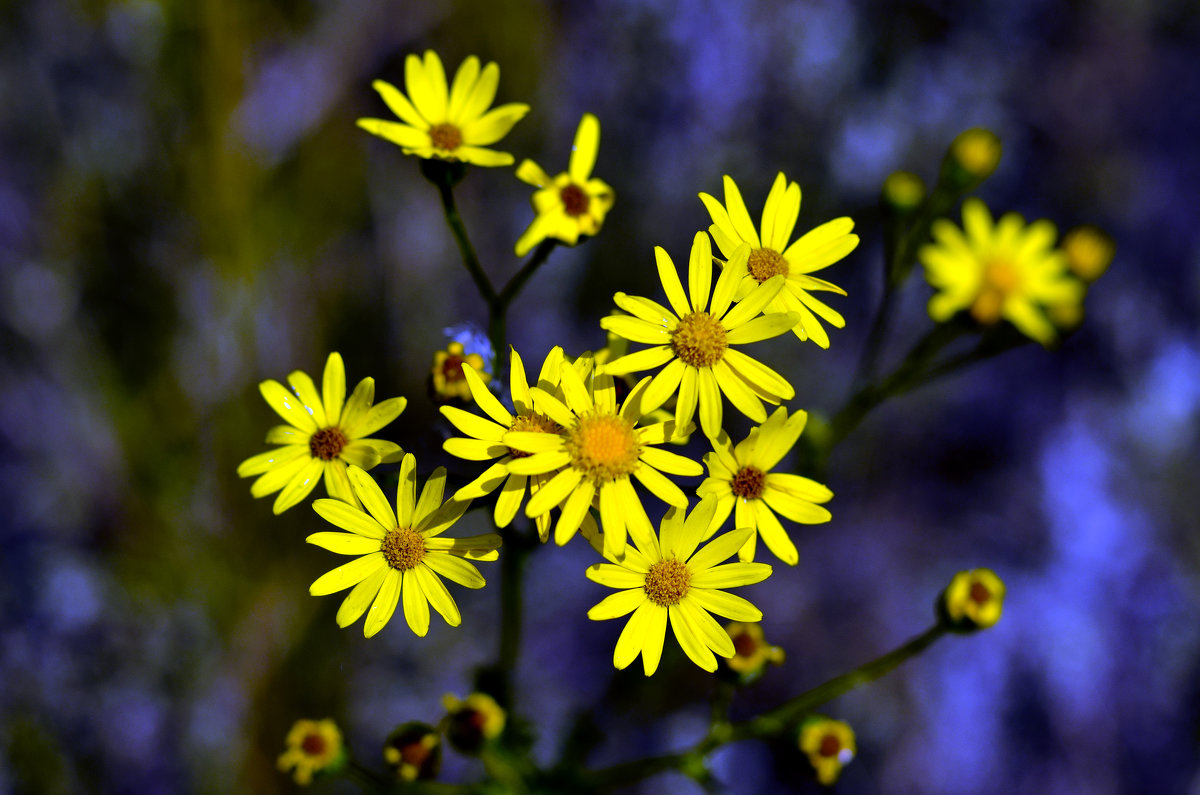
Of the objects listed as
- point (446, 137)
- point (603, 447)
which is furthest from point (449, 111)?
point (603, 447)

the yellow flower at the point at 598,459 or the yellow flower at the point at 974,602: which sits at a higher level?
the yellow flower at the point at 598,459

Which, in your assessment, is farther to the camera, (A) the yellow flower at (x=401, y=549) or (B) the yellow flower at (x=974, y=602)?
(B) the yellow flower at (x=974, y=602)

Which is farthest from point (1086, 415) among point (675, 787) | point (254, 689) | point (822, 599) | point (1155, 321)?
point (254, 689)

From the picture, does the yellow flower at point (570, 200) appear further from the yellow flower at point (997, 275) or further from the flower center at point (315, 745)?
the flower center at point (315, 745)

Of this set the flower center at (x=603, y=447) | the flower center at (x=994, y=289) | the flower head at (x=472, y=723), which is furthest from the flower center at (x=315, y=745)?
the flower center at (x=994, y=289)

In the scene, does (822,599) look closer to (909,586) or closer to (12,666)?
(909,586)

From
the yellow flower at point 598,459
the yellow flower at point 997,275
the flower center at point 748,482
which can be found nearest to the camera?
the yellow flower at point 598,459
